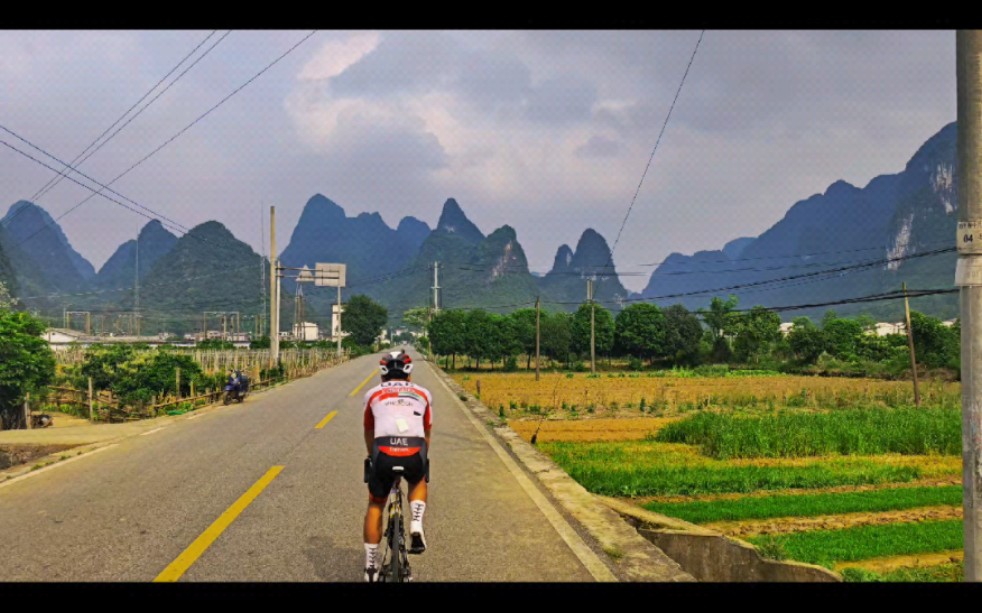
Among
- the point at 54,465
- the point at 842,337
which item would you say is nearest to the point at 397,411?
the point at 54,465

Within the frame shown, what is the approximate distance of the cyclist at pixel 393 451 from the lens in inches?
160

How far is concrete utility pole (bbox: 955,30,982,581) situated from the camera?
434 centimetres

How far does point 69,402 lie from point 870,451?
3009cm

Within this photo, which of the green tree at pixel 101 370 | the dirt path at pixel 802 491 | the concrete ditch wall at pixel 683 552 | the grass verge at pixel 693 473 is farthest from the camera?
the green tree at pixel 101 370

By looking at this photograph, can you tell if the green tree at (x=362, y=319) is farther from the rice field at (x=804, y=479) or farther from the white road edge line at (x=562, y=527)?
the white road edge line at (x=562, y=527)

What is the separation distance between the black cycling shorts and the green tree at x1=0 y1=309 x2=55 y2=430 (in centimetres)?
2077

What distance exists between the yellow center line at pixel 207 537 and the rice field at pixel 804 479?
5547mm

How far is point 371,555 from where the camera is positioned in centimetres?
403

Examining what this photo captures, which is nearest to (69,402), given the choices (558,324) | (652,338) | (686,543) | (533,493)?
(533,493)

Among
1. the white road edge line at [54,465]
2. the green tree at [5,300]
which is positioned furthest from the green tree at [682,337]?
the white road edge line at [54,465]
